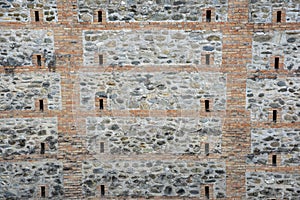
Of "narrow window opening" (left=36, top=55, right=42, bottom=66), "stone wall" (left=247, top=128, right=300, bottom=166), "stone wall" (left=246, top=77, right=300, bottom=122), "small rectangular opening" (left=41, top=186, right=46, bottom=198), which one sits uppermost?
"narrow window opening" (left=36, top=55, right=42, bottom=66)

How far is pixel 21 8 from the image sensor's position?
28.1ft

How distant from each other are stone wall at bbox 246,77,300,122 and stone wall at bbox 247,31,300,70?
1.00 ft

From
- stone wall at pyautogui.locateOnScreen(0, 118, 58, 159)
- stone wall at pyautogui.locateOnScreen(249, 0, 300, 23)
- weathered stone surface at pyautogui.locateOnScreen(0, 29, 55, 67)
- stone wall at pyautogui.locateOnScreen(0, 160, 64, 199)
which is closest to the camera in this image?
stone wall at pyautogui.locateOnScreen(249, 0, 300, 23)

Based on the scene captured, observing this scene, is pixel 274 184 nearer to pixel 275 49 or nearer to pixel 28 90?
pixel 275 49

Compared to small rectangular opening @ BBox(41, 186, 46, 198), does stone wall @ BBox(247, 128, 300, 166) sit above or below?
above

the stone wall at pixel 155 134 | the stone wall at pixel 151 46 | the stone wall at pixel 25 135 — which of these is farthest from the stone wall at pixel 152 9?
the stone wall at pixel 25 135

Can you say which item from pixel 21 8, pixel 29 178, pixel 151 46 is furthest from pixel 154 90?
pixel 29 178

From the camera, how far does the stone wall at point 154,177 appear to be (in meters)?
9.00

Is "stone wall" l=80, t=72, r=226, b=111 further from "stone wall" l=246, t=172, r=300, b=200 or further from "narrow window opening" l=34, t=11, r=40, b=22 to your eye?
"stone wall" l=246, t=172, r=300, b=200

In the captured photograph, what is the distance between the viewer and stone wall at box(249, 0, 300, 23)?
27.6 ft

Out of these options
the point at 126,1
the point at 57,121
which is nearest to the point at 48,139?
the point at 57,121

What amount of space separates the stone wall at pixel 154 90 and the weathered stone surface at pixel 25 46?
915 millimetres

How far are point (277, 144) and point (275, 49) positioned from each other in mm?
1977

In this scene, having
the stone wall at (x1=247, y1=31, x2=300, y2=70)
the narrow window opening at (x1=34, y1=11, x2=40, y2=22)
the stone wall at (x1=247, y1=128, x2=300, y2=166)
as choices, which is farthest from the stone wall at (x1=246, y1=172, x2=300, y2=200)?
the narrow window opening at (x1=34, y1=11, x2=40, y2=22)
